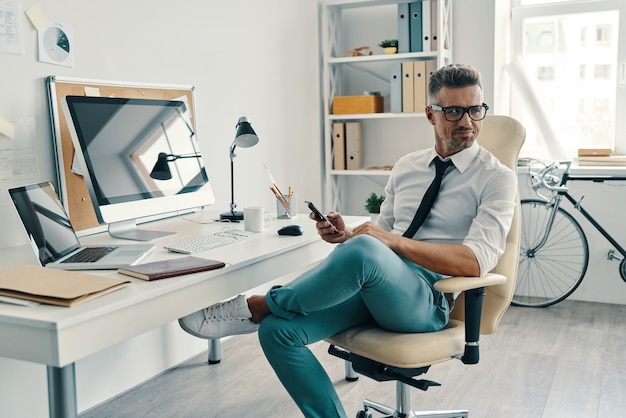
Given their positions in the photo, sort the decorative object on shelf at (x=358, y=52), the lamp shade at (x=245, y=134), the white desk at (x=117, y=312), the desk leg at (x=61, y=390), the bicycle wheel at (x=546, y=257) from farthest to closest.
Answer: the decorative object on shelf at (x=358, y=52) < the bicycle wheel at (x=546, y=257) < the lamp shade at (x=245, y=134) < the desk leg at (x=61, y=390) < the white desk at (x=117, y=312)

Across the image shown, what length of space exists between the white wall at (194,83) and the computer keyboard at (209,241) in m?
0.53

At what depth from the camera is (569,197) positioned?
3.67 meters

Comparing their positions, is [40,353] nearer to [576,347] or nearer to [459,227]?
[459,227]

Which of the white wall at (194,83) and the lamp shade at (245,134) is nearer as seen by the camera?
the white wall at (194,83)

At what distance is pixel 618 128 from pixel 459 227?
231 cm

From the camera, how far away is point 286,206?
256 cm

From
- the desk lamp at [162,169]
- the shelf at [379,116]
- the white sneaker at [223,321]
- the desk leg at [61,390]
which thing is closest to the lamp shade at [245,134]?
the desk lamp at [162,169]

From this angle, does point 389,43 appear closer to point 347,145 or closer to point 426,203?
point 347,145

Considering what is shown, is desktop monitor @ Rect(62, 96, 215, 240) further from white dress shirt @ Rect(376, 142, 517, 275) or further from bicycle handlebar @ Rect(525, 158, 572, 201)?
bicycle handlebar @ Rect(525, 158, 572, 201)

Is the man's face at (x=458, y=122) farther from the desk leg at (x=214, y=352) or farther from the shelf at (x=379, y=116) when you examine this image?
the shelf at (x=379, y=116)

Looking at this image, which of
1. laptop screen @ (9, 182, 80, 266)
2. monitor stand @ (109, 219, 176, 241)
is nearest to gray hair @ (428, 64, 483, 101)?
monitor stand @ (109, 219, 176, 241)

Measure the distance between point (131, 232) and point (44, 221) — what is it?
411 millimetres

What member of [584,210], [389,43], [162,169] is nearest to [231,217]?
[162,169]

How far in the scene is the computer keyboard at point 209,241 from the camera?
75.7 inches
